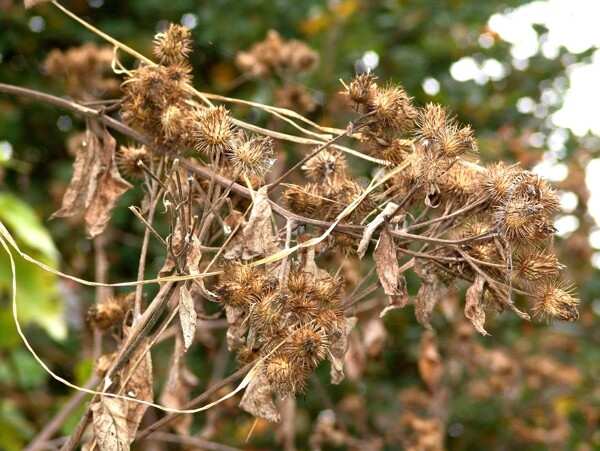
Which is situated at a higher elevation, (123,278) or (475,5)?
(475,5)

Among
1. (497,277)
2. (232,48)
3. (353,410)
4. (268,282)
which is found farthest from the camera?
(232,48)

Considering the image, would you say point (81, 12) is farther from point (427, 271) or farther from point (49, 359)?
point (427, 271)

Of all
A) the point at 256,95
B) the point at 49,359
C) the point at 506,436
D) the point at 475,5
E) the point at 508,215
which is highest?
the point at 508,215

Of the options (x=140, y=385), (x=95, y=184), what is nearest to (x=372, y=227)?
(x=140, y=385)

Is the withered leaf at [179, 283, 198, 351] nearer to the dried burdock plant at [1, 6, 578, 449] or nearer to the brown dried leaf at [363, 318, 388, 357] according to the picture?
the dried burdock plant at [1, 6, 578, 449]

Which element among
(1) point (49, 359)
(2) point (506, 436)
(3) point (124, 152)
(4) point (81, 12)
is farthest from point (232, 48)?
(3) point (124, 152)

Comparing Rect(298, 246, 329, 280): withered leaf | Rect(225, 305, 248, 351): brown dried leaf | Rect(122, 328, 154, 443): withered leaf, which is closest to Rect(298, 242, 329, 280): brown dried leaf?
Rect(298, 246, 329, 280): withered leaf
